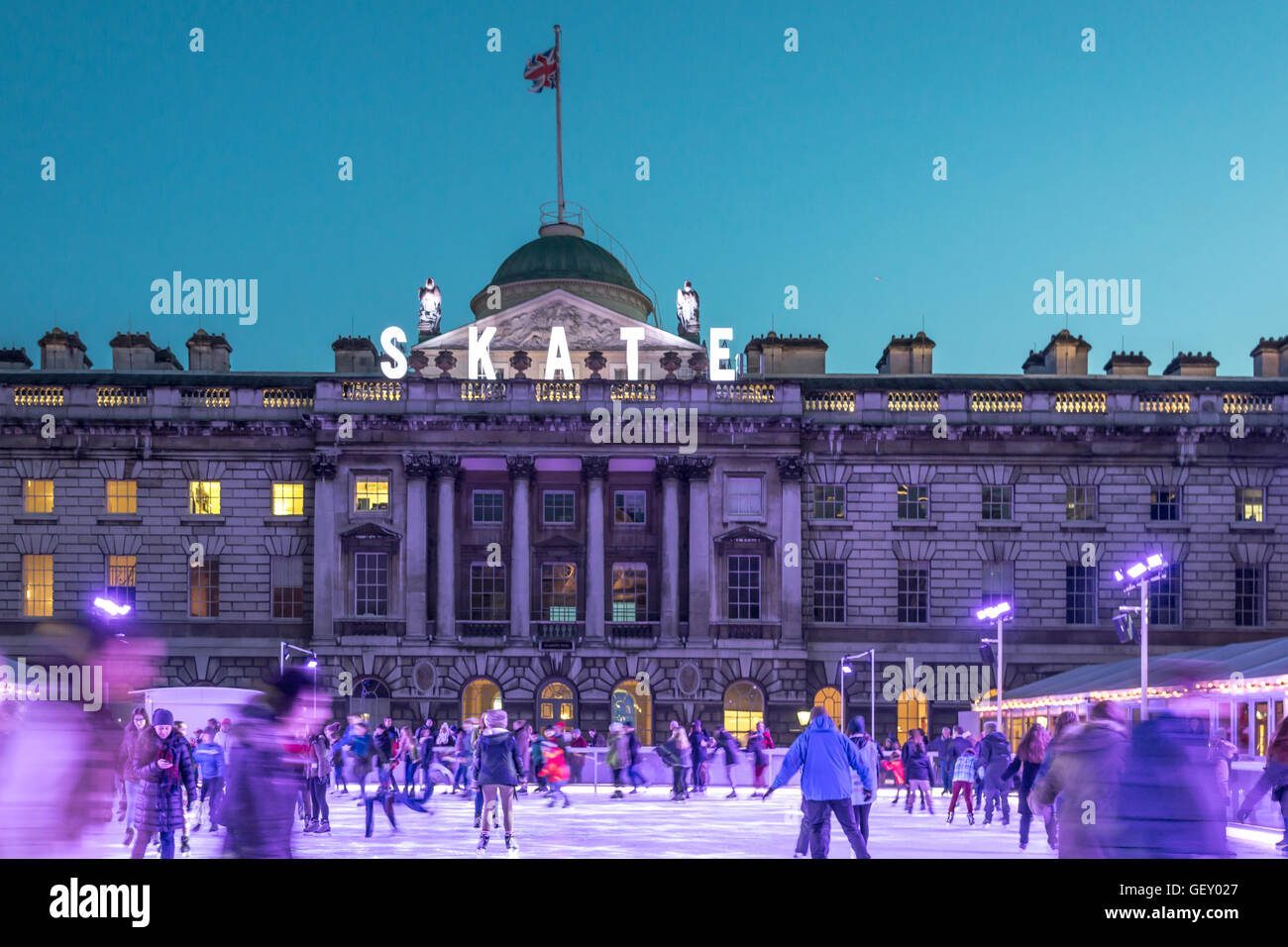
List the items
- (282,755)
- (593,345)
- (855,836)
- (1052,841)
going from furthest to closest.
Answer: (593,345) < (1052,841) < (855,836) < (282,755)

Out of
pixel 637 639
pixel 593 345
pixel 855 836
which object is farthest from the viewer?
pixel 593 345

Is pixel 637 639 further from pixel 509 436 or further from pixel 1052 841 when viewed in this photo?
pixel 1052 841

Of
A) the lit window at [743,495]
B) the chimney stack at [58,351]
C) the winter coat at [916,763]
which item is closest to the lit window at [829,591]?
the lit window at [743,495]

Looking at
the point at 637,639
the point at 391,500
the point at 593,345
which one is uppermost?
the point at 593,345

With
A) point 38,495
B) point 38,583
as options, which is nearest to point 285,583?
point 38,583

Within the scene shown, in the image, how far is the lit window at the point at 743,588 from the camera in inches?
2191

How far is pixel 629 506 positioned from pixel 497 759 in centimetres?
3836

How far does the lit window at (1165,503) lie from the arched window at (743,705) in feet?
57.0

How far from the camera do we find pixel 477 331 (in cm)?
5919

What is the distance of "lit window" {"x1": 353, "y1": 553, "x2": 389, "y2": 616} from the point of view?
55406 millimetres

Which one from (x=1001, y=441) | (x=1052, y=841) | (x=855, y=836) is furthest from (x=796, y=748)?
(x=1001, y=441)

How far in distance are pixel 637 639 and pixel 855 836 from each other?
39.9 meters

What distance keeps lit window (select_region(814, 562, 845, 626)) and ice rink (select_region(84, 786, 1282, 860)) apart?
2494cm

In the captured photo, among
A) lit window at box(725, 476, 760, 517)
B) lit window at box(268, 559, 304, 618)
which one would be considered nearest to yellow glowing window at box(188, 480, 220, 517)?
lit window at box(268, 559, 304, 618)
